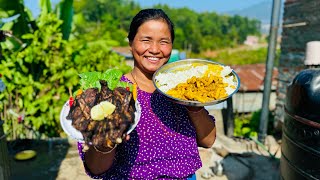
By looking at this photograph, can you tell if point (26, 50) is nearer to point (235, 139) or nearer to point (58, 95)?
point (58, 95)

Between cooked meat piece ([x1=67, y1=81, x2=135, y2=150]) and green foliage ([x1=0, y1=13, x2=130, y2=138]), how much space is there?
4390 millimetres

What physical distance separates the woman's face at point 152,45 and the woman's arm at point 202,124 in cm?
31

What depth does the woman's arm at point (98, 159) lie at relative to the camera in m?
1.14

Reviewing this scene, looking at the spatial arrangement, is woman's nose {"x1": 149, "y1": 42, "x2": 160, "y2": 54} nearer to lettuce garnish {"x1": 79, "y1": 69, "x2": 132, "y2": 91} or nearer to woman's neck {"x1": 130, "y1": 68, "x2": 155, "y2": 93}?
woman's neck {"x1": 130, "y1": 68, "x2": 155, "y2": 93}

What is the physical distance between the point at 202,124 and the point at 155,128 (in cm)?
25

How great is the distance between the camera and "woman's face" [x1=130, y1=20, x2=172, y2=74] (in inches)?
57.7

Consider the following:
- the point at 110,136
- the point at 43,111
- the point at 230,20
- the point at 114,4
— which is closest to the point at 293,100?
the point at 110,136

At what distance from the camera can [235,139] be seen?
632 cm

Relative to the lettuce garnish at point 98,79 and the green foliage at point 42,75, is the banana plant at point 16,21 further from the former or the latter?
the lettuce garnish at point 98,79

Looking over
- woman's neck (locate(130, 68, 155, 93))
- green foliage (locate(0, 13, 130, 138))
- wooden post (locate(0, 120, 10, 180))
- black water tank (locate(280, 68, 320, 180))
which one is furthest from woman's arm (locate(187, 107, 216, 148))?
green foliage (locate(0, 13, 130, 138))

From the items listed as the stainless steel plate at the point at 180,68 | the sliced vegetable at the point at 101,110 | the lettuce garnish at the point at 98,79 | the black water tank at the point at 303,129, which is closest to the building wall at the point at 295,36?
the black water tank at the point at 303,129

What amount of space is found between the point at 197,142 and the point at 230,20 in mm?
91981

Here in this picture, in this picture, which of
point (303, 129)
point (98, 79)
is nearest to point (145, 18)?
point (98, 79)

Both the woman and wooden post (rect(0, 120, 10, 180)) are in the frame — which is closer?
the woman
